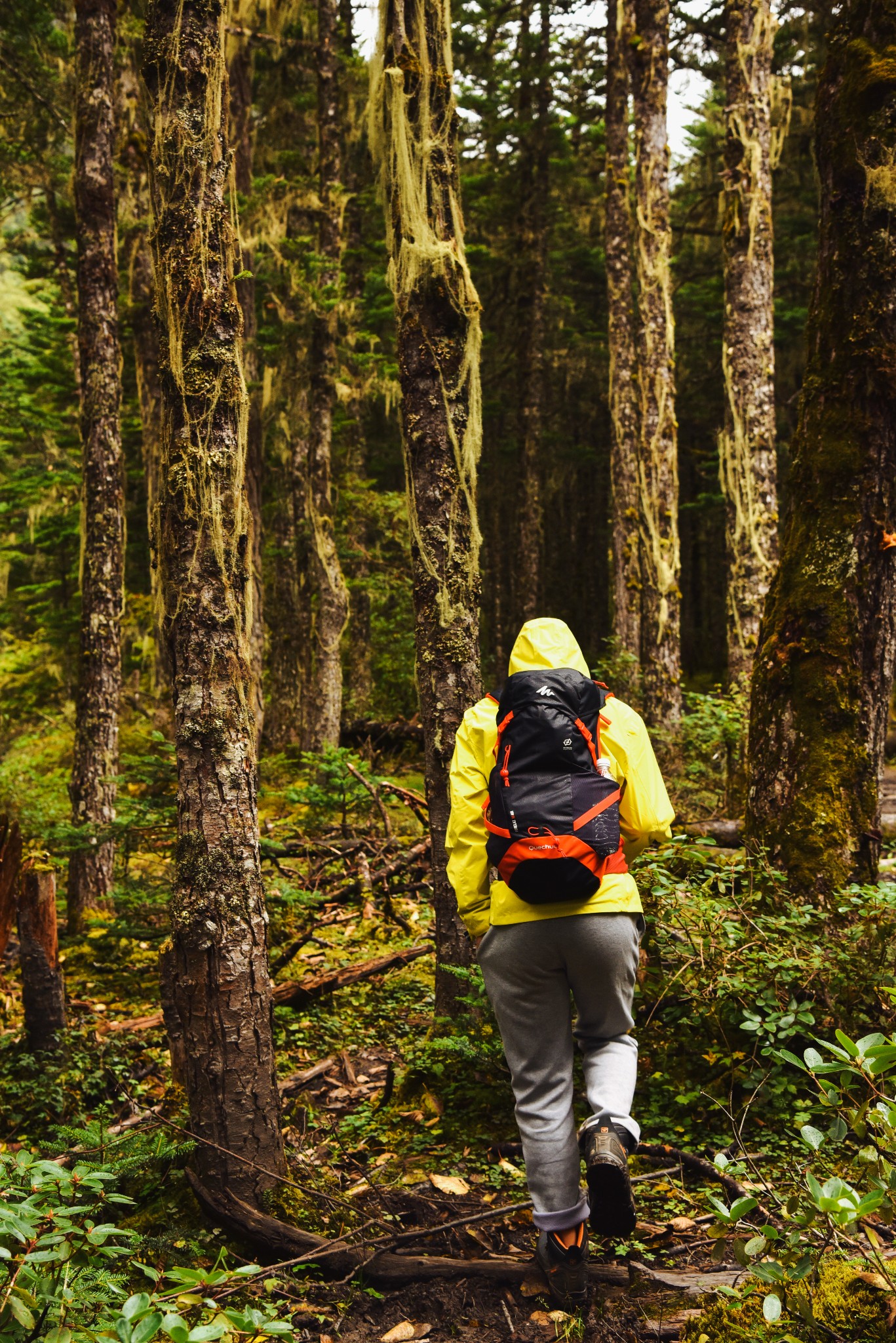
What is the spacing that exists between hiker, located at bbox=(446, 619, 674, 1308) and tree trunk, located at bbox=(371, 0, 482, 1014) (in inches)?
57.2

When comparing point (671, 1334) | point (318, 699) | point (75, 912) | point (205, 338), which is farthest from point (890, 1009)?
point (318, 699)

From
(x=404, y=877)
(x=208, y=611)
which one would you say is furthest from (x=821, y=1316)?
(x=404, y=877)

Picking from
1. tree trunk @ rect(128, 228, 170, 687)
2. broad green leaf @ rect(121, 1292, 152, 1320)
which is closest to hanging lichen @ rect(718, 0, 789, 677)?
tree trunk @ rect(128, 228, 170, 687)

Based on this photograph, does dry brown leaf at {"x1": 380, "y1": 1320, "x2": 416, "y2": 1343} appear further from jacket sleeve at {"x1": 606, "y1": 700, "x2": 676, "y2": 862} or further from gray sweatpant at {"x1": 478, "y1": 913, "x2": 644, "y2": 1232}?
jacket sleeve at {"x1": 606, "y1": 700, "x2": 676, "y2": 862}

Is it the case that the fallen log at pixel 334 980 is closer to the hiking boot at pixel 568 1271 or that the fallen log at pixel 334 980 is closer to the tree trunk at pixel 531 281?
the hiking boot at pixel 568 1271

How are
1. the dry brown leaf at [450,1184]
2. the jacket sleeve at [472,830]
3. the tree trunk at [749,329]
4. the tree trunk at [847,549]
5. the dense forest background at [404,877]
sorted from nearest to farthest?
1. the dense forest background at [404,877]
2. the jacket sleeve at [472,830]
3. the dry brown leaf at [450,1184]
4. the tree trunk at [847,549]
5. the tree trunk at [749,329]

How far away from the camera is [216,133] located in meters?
4.09

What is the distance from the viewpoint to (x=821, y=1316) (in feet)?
8.24

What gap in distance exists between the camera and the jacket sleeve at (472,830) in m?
3.47

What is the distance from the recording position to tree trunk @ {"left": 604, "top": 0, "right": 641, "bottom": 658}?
16.0 metres

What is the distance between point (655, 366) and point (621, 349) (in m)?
3.91

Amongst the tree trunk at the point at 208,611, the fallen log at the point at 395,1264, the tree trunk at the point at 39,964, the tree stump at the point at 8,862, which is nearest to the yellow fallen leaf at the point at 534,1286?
the fallen log at the point at 395,1264

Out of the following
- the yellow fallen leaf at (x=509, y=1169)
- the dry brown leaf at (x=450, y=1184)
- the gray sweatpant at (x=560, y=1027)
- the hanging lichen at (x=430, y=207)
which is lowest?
the yellow fallen leaf at (x=509, y=1169)

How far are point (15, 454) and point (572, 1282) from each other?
885 inches
